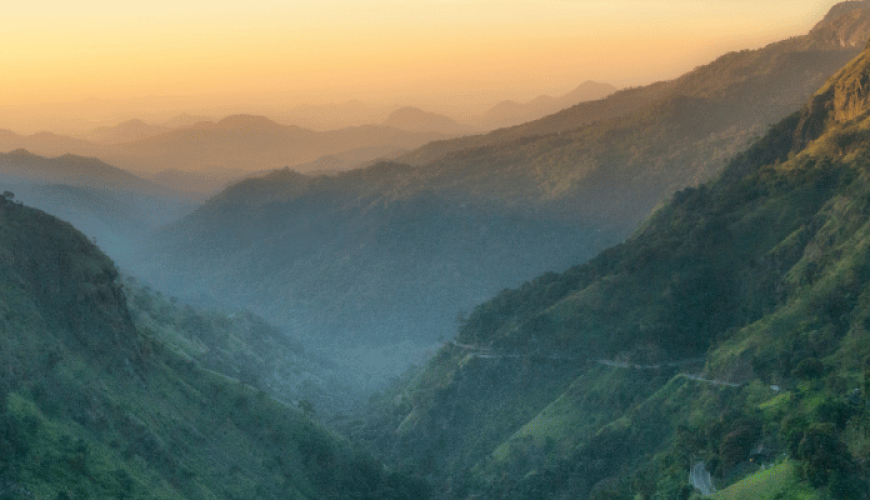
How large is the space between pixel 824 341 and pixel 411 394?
246ft

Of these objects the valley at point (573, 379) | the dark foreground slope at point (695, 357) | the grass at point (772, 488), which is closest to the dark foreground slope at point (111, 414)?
the valley at point (573, 379)

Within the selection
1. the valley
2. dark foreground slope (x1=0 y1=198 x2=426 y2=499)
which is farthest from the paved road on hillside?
dark foreground slope (x1=0 y1=198 x2=426 y2=499)

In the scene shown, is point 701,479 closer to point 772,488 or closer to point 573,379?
point 772,488

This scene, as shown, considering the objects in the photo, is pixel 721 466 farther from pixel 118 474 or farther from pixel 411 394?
pixel 411 394

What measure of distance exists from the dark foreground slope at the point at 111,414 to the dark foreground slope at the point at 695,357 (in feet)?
64.0

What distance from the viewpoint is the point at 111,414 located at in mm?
71562

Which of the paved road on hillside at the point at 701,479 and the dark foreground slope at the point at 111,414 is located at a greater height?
the dark foreground slope at the point at 111,414

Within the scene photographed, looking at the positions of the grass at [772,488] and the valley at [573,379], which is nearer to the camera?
the grass at [772,488]

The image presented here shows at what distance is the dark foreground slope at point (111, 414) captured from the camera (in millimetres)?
62344

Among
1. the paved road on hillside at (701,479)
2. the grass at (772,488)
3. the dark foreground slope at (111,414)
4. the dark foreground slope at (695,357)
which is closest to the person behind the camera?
the grass at (772,488)

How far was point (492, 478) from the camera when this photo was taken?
325ft

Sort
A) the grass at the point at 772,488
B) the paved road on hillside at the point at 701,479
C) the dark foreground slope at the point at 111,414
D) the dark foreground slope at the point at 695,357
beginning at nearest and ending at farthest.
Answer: the grass at the point at 772,488, the dark foreground slope at the point at 111,414, the dark foreground slope at the point at 695,357, the paved road on hillside at the point at 701,479

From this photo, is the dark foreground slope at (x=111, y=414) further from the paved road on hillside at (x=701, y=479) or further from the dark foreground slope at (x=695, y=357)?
the paved road on hillside at (x=701, y=479)

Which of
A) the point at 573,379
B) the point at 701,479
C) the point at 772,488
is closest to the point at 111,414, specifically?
the point at 701,479
